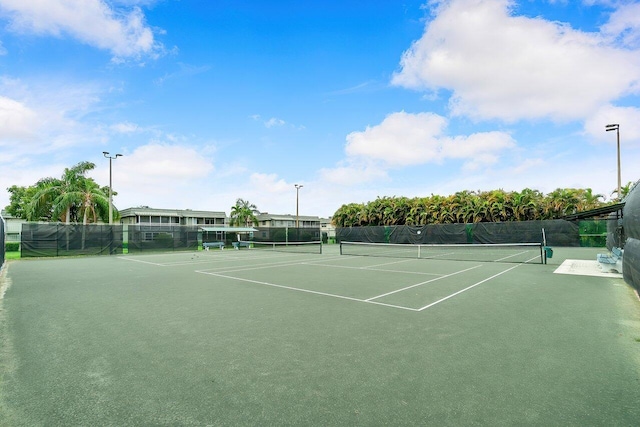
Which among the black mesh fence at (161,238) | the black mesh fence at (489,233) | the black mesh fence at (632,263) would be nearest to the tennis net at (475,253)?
the black mesh fence at (489,233)

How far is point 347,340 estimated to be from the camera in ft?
16.5

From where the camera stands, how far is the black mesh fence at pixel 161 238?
28.2 meters

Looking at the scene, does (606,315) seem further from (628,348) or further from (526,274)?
(526,274)

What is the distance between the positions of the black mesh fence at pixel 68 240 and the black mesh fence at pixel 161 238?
1.03 m

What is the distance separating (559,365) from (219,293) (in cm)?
744

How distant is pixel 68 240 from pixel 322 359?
90.1ft

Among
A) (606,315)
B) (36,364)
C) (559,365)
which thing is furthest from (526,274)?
(36,364)

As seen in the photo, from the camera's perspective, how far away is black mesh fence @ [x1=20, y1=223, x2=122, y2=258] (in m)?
23.4

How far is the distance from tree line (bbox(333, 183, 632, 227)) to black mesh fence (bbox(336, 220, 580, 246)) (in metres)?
5.59

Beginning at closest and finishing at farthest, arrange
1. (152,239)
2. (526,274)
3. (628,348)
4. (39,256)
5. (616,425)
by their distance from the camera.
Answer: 1. (616,425)
2. (628,348)
3. (526,274)
4. (39,256)
5. (152,239)

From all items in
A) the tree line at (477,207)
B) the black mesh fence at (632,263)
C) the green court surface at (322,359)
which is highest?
the tree line at (477,207)

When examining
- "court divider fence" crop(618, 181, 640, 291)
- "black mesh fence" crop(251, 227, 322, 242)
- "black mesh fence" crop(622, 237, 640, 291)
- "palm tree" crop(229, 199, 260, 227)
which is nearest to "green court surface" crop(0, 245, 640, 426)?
"black mesh fence" crop(622, 237, 640, 291)

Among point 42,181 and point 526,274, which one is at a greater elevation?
point 42,181

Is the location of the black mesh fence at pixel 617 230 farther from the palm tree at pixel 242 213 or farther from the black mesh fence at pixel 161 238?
the palm tree at pixel 242 213
